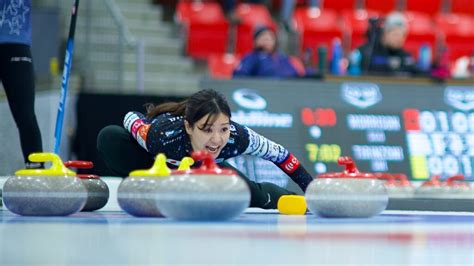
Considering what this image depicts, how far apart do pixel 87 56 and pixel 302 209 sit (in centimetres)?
554

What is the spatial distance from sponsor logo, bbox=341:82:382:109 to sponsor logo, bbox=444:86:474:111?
56cm

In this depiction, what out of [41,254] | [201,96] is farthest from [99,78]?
[41,254]

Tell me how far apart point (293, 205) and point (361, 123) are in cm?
428

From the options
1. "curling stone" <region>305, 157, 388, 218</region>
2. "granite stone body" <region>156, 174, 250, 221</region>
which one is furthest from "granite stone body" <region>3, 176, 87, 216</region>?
"curling stone" <region>305, 157, 388, 218</region>

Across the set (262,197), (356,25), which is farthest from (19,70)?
(356,25)

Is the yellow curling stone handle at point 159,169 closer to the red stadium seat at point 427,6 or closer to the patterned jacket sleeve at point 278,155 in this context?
the patterned jacket sleeve at point 278,155

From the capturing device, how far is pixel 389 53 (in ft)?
29.1

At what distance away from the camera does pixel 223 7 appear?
11438mm

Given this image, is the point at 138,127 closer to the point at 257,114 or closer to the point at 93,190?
the point at 93,190

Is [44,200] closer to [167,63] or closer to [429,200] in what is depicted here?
[429,200]

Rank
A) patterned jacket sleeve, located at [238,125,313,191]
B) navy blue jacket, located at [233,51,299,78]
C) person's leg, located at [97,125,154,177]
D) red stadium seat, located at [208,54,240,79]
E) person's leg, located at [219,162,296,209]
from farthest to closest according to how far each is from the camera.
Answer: red stadium seat, located at [208,54,240,79] < navy blue jacket, located at [233,51,299,78] < person's leg, located at [97,125,154,177] < person's leg, located at [219,162,296,209] < patterned jacket sleeve, located at [238,125,313,191]

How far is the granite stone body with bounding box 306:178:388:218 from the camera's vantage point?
2.86m

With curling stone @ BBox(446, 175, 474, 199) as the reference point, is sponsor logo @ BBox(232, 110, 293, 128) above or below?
above

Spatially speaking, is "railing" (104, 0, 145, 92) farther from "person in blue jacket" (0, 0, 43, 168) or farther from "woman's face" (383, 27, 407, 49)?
"person in blue jacket" (0, 0, 43, 168)
